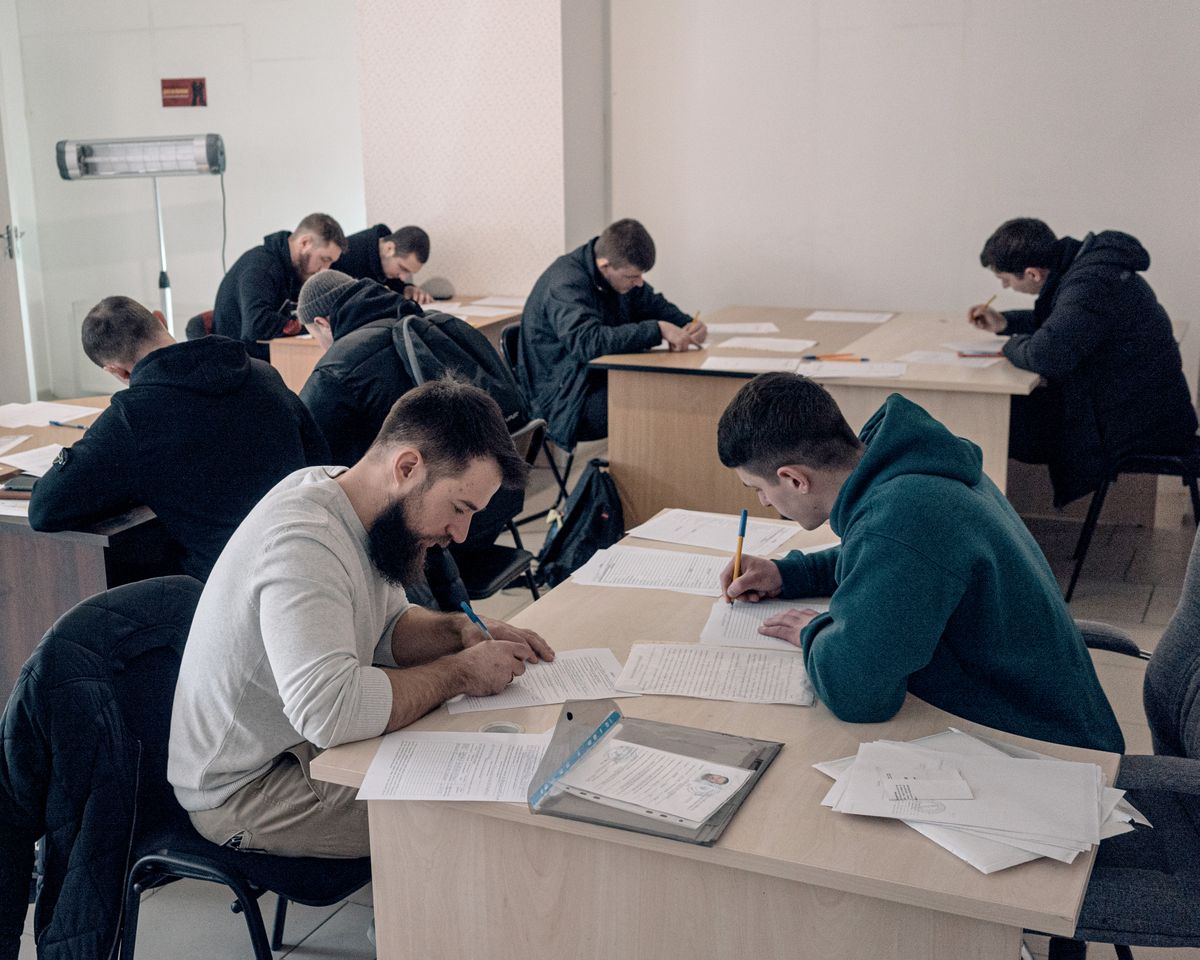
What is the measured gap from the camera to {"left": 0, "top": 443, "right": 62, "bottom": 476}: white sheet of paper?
10.0ft

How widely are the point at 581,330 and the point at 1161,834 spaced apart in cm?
302

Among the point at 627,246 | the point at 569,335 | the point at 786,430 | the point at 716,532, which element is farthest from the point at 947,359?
the point at 786,430

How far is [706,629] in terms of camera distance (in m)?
2.07

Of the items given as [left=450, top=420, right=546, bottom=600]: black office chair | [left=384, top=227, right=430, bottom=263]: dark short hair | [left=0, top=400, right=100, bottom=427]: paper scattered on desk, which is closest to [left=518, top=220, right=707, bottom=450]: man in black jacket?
[left=384, top=227, right=430, bottom=263]: dark short hair

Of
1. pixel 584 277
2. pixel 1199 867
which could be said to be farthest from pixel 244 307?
pixel 1199 867

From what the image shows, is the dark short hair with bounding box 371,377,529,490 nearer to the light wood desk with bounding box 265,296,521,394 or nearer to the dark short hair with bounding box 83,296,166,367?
the dark short hair with bounding box 83,296,166,367

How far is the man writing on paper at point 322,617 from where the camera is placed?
1.73 m

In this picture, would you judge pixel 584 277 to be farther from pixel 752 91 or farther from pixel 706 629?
pixel 706 629

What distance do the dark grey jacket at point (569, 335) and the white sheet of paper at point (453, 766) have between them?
2.87 meters

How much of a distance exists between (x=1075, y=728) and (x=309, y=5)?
20.6 feet

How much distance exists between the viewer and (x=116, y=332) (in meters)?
3.01

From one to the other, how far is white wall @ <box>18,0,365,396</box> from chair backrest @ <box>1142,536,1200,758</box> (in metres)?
5.64

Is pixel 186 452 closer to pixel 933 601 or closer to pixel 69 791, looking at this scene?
pixel 69 791

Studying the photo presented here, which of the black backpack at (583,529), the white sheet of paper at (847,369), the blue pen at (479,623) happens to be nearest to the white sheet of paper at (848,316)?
the white sheet of paper at (847,369)
